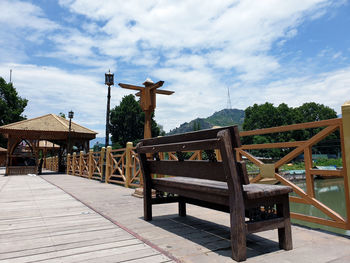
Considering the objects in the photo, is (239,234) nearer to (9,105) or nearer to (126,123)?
(9,105)

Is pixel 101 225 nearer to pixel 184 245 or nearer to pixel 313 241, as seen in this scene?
pixel 184 245

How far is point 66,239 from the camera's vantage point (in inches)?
A: 103

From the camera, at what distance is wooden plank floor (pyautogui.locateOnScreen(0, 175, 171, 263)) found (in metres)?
2.12

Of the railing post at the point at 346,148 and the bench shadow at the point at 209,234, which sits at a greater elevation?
the railing post at the point at 346,148

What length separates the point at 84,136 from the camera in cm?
1914

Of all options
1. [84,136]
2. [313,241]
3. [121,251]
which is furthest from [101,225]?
[84,136]

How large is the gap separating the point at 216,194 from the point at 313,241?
112 centimetres

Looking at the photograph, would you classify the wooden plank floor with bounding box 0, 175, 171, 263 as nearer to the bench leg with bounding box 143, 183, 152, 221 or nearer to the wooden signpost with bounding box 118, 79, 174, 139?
the bench leg with bounding box 143, 183, 152, 221

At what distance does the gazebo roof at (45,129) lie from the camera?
55.1ft

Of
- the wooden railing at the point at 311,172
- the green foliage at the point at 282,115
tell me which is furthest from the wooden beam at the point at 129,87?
the green foliage at the point at 282,115

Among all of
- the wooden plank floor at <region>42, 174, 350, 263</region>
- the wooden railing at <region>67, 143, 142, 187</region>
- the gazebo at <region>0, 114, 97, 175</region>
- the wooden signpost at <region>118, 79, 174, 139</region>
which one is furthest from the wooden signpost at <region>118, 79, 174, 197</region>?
the gazebo at <region>0, 114, 97, 175</region>

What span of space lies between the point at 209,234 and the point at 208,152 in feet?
3.41

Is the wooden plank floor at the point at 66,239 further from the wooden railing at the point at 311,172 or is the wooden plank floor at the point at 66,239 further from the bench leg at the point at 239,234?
the wooden railing at the point at 311,172

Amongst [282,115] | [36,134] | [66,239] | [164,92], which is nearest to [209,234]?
[66,239]
